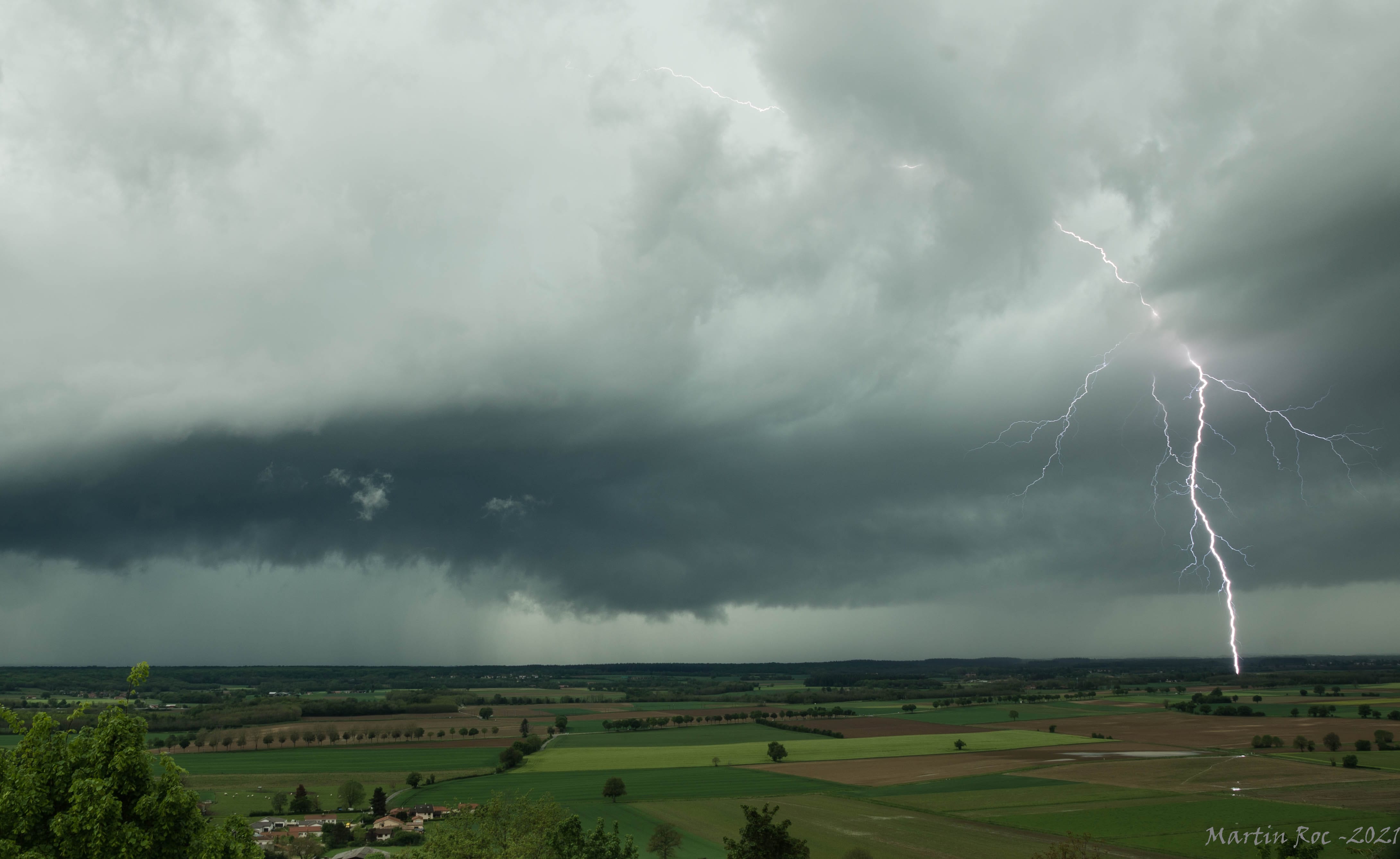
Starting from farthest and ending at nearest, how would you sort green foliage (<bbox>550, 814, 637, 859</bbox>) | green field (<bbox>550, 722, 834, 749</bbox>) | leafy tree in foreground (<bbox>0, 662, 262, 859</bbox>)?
green field (<bbox>550, 722, 834, 749</bbox>), green foliage (<bbox>550, 814, 637, 859</bbox>), leafy tree in foreground (<bbox>0, 662, 262, 859</bbox>)

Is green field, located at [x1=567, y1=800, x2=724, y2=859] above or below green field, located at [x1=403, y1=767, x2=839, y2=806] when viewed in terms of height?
Answer: above

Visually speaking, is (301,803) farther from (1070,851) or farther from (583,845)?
(1070,851)

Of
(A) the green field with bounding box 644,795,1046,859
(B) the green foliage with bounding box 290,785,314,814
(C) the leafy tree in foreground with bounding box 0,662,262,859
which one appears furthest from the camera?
(B) the green foliage with bounding box 290,785,314,814

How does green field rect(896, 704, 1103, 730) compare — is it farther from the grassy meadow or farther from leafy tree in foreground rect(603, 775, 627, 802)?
leafy tree in foreground rect(603, 775, 627, 802)

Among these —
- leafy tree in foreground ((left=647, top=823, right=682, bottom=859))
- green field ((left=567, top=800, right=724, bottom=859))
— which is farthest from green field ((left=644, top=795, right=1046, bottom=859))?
leafy tree in foreground ((left=647, top=823, right=682, bottom=859))

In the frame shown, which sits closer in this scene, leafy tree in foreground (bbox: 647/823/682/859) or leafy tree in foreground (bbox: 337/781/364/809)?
leafy tree in foreground (bbox: 647/823/682/859)

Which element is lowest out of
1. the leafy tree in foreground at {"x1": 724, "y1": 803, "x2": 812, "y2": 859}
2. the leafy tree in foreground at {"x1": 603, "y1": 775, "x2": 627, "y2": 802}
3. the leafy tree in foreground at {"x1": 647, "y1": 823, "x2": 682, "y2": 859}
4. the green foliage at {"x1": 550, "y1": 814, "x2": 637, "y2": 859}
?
the leafy tree in foreground at {"x1": 603, "y1": 775, "x2": 627, "y2": 802}

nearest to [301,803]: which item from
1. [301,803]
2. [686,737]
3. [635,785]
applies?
[301,803]
